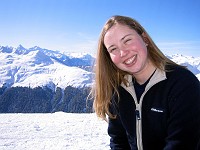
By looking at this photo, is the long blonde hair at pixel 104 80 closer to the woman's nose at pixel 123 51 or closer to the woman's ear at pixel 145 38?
the woman's ear at pixel 145 38

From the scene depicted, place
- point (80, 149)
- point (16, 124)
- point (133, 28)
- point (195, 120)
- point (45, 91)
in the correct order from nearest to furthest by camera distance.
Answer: point (195, 120)
point (133, 28)
point (80, 149)
point (16, 124)
point (45, 91)

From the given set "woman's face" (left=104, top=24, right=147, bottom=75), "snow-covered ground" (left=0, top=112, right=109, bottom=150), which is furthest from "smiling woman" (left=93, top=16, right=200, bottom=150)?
"snow-covered ground" (left=0, top=112, right=109, bottom=150)

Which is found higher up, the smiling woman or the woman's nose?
the woman's nose

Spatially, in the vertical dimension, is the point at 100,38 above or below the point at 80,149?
above

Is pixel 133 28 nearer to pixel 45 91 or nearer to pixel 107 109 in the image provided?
pixel 107 109

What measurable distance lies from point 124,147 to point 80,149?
11.6 feet

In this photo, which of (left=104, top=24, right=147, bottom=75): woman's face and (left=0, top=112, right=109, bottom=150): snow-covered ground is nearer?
(left=104, top=24, right=147, bottom=75): woman's face

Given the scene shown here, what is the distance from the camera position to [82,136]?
8.25 m

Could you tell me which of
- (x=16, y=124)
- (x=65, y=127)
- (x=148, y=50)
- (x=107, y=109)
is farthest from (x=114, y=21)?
(x=16, y=124)

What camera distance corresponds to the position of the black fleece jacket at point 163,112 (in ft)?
8.40

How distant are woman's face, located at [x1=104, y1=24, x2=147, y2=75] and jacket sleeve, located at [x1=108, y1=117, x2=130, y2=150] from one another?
805 millimetres

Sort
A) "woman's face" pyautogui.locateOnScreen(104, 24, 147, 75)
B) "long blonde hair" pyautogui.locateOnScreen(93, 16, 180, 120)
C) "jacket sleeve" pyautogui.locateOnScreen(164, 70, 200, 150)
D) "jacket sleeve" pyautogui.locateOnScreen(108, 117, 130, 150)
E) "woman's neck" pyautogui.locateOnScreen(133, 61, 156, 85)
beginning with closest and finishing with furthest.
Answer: "jacket sleeve" pyautogui.locateOnScreen(164, 70, 200, 150) < "woman's face" pyautogui.locateOnScreen(104, 24, 147, 75) < "woman's neck" pyautogui.locateOnScreen(133, 61, 156, 85) < "long blonde hair" pyautogui.locateOnScreen(93, 16, 180, 120) < "jacket sleeve" pyautogui.locateOnScreen(108, 117, 130, 150)

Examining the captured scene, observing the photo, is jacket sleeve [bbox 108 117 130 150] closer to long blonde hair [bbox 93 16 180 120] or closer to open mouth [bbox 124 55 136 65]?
long blonde hair [bbox 93 16 180 120]

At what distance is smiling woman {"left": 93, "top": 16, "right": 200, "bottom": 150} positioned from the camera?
8.47 ft
